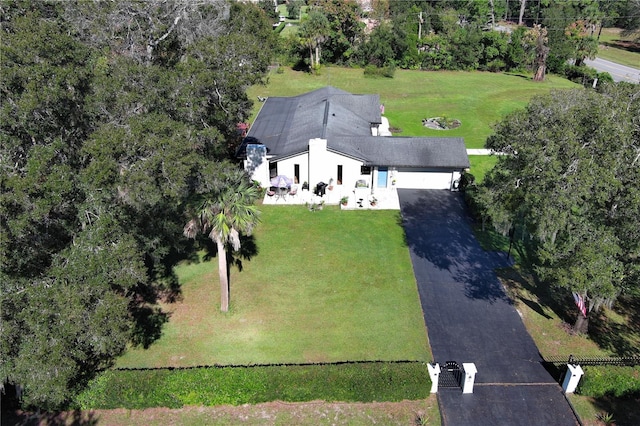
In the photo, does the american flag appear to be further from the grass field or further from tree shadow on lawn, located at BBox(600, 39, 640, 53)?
tree shadow on lawn, located at BBox(600, 39, 640, 53)

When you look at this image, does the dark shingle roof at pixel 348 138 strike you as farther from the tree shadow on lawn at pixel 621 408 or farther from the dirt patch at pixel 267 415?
the dirt patch at pixel 267 415

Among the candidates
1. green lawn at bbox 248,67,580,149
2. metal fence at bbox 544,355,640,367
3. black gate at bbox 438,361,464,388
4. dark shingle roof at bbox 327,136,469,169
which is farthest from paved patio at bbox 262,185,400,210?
metal fence at bbox 544,355,640,367

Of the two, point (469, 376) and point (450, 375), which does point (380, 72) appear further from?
point (469, 376)

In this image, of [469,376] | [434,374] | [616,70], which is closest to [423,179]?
[469,376]

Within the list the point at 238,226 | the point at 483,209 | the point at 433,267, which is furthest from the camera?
the point at 483,209

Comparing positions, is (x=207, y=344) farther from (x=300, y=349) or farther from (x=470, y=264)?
(x=470, y=264)

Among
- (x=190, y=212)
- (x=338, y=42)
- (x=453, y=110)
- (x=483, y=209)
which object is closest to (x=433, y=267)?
(x=483, y=209)

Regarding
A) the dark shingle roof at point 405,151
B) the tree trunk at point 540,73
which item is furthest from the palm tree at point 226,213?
the tree trunk at point 540,73
